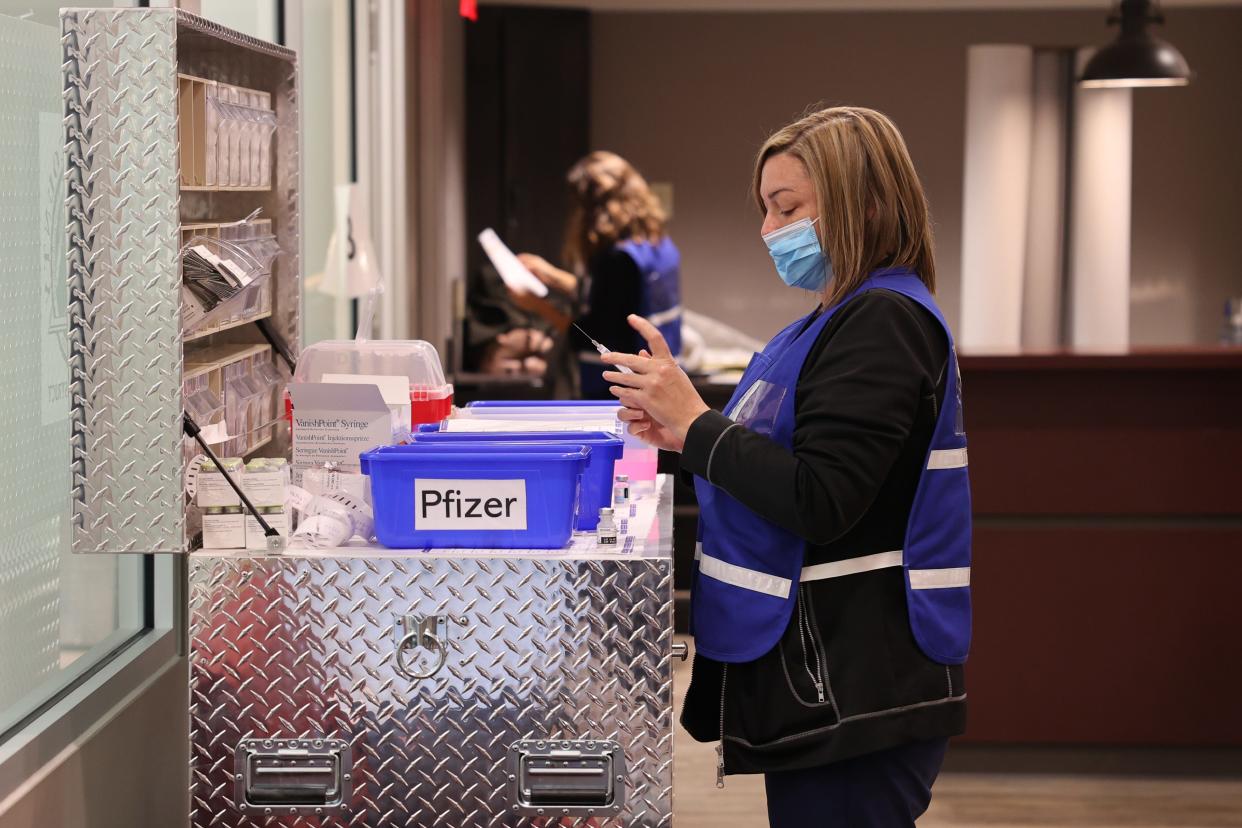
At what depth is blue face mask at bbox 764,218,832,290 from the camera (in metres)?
1.90

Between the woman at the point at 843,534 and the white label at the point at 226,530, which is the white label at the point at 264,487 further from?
the woman at the point at 843,534

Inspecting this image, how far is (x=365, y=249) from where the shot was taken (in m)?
4.16

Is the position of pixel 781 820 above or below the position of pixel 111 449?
below

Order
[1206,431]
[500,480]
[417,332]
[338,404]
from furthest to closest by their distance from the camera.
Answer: [417,332] → [1206,431] → [338,404] → [500,480]

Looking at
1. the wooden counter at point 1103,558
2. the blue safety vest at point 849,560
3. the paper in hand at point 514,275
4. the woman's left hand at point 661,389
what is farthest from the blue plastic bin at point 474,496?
the paper in hand at point 514,275

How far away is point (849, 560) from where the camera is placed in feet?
6.14

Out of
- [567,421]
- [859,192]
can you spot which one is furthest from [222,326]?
[859,192]

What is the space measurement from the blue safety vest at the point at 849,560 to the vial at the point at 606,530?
0.15 meters

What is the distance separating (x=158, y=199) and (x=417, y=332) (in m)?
4.72

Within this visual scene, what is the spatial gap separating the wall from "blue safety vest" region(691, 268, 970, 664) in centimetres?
738

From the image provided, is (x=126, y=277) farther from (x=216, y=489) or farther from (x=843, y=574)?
(x=843, y=574)

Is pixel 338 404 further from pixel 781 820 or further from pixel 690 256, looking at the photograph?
pixel 690 256

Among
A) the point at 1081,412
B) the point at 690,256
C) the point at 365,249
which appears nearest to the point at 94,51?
the point at 365,249

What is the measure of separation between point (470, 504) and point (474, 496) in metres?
0.01
